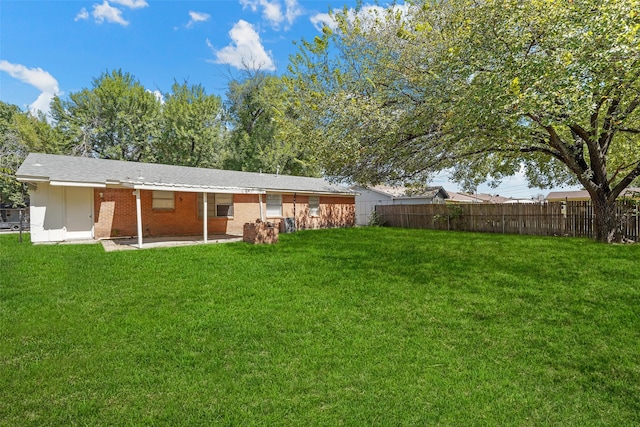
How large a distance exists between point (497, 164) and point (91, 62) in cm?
2770

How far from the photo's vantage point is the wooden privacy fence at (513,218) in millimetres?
12070

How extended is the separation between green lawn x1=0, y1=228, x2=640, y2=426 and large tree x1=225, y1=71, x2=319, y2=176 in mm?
19961

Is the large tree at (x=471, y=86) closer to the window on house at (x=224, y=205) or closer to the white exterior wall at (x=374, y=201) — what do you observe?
the window on house at (x=224, y=205)

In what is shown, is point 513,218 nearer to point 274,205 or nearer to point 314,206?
point 314,206

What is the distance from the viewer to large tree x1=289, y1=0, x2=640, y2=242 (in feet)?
20.4

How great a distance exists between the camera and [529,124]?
956 centimetres

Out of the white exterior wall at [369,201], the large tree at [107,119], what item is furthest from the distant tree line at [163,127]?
the white exterior wall at [369,201]

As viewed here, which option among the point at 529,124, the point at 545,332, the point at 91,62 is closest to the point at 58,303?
the point at 545,332

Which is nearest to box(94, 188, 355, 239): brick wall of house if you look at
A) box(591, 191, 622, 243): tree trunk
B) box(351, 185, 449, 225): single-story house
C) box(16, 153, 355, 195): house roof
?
box(16, 153, 355, 195): house roof

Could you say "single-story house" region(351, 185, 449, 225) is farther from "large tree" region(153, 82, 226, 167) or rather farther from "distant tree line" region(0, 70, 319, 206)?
"large tree" region(153, 82, 226, 167)

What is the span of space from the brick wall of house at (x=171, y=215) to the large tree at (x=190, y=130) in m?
11.9

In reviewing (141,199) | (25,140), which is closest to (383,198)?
(141,199)

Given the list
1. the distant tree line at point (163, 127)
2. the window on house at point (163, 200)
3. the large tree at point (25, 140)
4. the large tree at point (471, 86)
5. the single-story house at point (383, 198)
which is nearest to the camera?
the large tree at point (471, 86)

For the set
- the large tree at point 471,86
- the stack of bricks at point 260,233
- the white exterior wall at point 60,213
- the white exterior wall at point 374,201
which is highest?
the large tree at point 471,86
